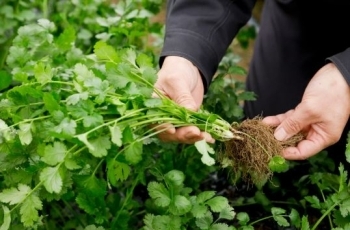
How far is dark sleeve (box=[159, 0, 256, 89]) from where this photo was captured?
1.19m

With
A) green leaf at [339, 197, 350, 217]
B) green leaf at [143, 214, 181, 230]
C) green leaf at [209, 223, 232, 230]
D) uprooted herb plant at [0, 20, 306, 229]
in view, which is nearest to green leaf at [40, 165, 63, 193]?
uprooted herb plant at [0, 20, 306, 229]

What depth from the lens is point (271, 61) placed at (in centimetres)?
158

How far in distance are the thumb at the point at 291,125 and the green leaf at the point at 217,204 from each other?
0.70ft

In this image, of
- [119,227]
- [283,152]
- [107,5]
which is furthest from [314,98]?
[107,5]

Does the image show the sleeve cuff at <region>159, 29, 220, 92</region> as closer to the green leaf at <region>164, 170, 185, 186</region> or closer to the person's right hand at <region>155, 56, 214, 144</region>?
the person's right hand at <region>155, 56, 214, 144</region>

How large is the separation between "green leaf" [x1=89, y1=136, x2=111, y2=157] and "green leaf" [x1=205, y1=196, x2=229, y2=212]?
0.79ft

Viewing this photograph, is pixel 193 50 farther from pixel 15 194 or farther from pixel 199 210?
pixel 15 194

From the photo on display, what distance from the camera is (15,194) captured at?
0.90 m

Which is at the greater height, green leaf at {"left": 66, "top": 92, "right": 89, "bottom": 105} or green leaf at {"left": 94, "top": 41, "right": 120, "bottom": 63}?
green leaf at {"left": 94, "top": 41, "right": 120, "bottom": 63}

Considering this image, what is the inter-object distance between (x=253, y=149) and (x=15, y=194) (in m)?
0.47

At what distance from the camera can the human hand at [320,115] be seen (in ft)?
3.58

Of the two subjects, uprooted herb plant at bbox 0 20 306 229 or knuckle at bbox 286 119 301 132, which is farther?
knuckle at bbox 286 119 301 132

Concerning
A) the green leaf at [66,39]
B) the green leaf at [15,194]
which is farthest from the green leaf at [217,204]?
the green leaf at [66,39]

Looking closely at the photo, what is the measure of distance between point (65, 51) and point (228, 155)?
0.46m
